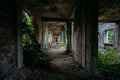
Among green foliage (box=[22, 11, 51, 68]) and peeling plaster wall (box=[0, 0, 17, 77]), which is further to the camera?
green foliage (box=[22, 11, 51, 68])

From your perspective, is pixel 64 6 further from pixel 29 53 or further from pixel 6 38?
pixel 6 38

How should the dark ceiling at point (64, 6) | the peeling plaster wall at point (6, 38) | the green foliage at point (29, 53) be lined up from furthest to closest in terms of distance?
the dark ceiling at point (64, 6)
the green foliage at point (29, 53)
the peeling plaster wall at point (6, 38)

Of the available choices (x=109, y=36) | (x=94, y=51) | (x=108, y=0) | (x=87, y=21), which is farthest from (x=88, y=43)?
(x=109, y=36)

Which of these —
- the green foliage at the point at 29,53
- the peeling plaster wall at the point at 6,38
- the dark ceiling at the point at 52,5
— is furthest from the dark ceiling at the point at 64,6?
the peeling plaster wall at the point at 6,38

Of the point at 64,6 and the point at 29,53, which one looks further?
the point at 64,6

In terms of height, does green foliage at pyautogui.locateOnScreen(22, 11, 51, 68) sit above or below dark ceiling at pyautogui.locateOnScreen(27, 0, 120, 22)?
below

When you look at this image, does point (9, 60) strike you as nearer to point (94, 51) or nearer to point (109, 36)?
A: point (94, 51)

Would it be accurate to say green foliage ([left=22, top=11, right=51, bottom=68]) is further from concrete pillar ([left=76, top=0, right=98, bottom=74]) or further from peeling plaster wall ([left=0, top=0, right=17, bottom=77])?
concrete pillar ([left=76, top=0, right=98, bottom=74])

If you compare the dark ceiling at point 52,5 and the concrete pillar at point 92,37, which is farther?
the dark ceiling at point 52,5

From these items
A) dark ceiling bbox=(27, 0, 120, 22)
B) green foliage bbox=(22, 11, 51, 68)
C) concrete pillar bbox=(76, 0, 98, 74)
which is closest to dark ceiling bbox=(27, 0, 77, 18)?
dark ceiling bbox=(27, 0, 120, 22)

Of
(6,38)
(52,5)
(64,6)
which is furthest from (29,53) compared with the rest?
(64,6)

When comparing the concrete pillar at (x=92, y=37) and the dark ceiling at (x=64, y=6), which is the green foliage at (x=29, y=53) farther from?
the concrete pillar at (x=92, y=37)

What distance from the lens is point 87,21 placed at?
4.79 meters

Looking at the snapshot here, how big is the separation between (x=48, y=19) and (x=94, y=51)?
240 inches
